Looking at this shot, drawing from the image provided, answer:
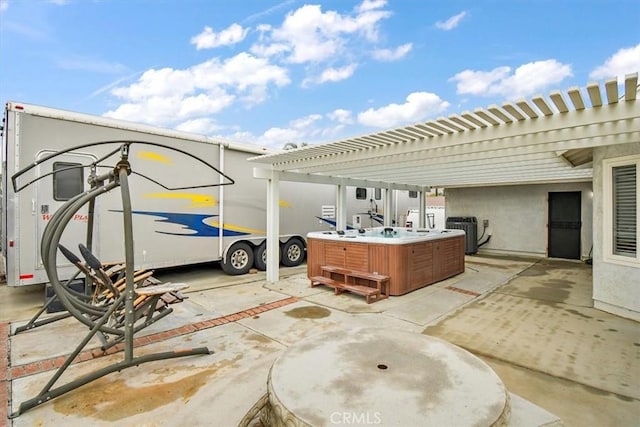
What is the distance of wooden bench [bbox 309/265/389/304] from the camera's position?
192 inches

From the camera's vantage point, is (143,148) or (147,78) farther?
(147,78)

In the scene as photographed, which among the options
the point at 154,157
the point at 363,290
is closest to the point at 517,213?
the point at 363,290

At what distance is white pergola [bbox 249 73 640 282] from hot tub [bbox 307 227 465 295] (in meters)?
0.96

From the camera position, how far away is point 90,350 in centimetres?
312

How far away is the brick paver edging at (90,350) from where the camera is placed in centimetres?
266

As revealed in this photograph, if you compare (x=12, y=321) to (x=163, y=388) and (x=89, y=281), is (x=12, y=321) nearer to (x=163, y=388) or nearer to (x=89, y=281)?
(x=89, y=281)

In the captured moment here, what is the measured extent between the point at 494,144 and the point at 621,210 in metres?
1.99

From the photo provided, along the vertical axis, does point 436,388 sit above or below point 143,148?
below

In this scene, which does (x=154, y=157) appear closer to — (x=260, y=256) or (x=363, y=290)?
(x=260, y=256)

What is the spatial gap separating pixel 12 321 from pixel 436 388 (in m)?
5.04

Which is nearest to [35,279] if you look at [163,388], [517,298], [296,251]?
[163,388]

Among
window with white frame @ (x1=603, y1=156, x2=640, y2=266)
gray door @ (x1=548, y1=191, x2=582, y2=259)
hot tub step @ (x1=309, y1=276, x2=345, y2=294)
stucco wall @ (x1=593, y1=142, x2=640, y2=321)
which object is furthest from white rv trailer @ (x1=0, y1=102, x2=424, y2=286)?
gray door @ (x1=548, y1=191, x2=582, y2=259)

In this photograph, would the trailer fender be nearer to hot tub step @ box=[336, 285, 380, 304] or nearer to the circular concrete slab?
hot tub step @ box=[336, 285, 380, 304]

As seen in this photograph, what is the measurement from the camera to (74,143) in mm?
4598
